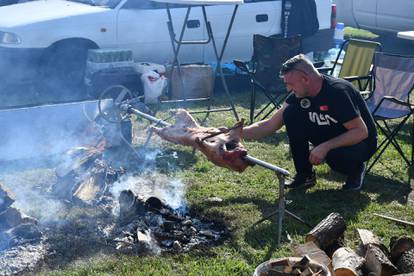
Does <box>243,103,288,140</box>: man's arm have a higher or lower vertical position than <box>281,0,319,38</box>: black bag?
lower

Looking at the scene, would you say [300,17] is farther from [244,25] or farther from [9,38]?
[9,38]

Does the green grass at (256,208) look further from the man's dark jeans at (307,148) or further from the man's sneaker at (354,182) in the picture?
the man's dark jeans at (307,148)

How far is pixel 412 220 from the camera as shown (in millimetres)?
4785

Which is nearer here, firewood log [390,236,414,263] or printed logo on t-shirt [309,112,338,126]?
firewood log [390,236,414,263]

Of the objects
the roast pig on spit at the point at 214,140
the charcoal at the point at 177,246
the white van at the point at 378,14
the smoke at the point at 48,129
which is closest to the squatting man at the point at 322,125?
the roast pig on spit at the point at 214,140

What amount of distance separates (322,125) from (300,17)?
5117mm

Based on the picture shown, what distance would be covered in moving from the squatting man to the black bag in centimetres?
482

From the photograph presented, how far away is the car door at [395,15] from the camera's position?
1259 centimetres

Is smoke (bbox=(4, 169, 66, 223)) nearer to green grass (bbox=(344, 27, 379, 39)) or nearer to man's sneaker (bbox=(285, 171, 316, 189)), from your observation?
man's sneaker (bbox=(285, 171, 316, 189))

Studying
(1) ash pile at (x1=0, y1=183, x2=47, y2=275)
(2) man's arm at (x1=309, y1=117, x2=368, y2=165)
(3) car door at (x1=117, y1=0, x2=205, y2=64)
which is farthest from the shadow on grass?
(3) car door at (x1=117, y1=0, x2=205, y2=64)

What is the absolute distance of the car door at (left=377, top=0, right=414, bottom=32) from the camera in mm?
12586

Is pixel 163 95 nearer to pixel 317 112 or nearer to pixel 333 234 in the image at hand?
pixel 317 112

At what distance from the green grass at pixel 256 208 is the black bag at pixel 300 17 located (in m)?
3.68

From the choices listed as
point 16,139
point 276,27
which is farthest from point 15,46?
point 276,27
